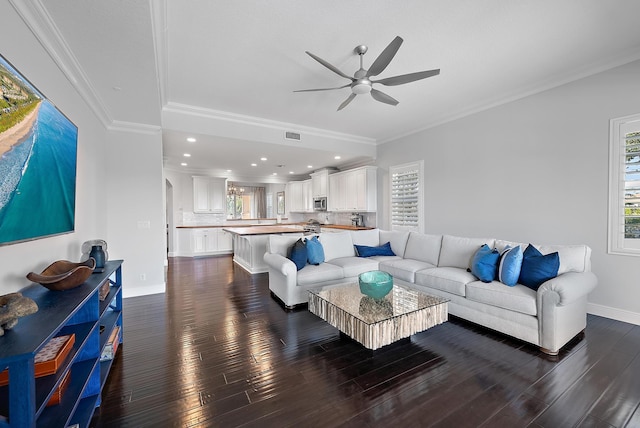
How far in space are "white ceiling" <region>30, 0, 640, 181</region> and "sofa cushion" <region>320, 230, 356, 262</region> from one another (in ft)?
6.99

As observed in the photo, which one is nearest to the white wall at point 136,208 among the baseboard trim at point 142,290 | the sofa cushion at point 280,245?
the baseboard trim at point 142,290

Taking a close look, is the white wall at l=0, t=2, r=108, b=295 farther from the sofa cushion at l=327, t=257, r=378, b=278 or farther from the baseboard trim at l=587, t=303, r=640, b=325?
the baseboard trim at l=587, t=303, r=640, b=325

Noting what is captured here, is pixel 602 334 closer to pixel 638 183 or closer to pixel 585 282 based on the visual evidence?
pixel 585 282

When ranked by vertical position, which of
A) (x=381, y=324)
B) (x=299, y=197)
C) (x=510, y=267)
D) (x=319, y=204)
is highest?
(x=299, y=197)

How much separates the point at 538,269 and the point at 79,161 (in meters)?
4.82

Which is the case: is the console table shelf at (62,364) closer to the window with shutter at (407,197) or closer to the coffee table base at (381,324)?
the coffee table base at (381,324)

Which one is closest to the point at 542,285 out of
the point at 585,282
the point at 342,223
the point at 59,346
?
the point at 585,282

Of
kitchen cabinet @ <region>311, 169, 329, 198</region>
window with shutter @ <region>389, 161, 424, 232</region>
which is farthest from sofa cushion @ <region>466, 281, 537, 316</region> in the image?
kitchen cabinet @ <region>311, 169, 329, 198</region>

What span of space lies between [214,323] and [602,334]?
13.6 ft

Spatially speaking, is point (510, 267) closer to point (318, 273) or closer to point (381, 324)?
point (381, 324)

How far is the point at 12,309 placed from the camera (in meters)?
A: 1.12

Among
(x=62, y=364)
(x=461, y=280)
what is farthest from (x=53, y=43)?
(x=461, y=280)

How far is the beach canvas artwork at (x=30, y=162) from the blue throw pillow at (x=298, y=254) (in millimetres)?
2394

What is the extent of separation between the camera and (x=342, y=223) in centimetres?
827
